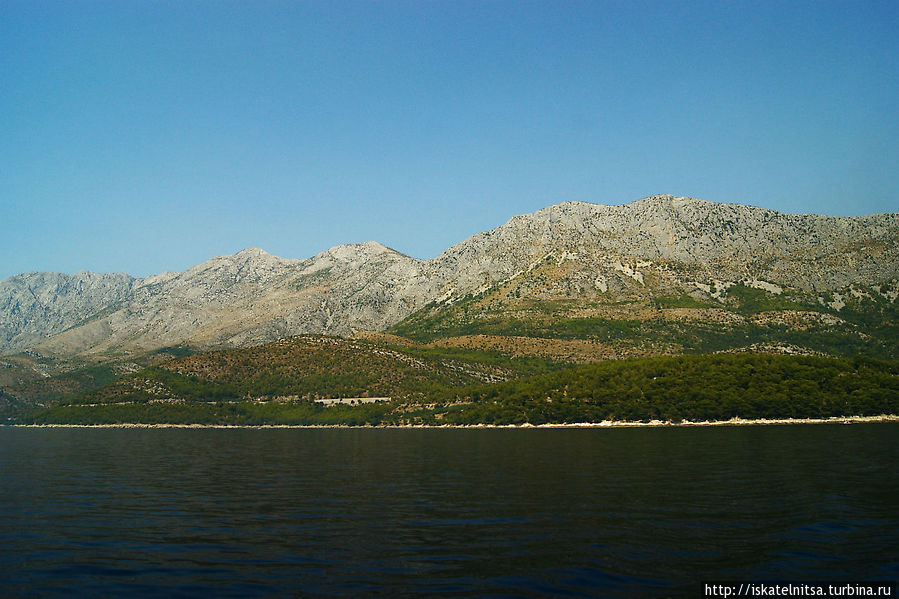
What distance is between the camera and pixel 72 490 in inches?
2542

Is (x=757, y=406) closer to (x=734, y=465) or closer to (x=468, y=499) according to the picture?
(x=734, y=465)

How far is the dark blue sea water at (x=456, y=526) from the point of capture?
101 feet

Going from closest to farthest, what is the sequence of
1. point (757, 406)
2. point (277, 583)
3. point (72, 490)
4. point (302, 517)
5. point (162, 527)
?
point (277, 583)
point (162, 527)
point (302, 517)
point (72, 490)
point (757, 406)

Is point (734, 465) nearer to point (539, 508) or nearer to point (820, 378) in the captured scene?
point (539, 508)

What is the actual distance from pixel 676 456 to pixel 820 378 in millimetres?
121760

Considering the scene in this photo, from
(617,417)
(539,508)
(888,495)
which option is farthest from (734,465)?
(617,417)

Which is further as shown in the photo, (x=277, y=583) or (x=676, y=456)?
(x=676, y=456)

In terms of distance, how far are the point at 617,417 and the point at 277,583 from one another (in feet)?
531

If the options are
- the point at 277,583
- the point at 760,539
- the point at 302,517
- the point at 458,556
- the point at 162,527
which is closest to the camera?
the point at 277,583

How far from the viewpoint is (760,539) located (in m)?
37.2

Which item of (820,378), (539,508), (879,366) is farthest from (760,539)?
(879,366)

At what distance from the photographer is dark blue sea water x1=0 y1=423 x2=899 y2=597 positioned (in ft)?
101

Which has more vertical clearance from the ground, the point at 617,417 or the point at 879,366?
the point at 879,366

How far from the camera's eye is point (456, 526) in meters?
43.3
